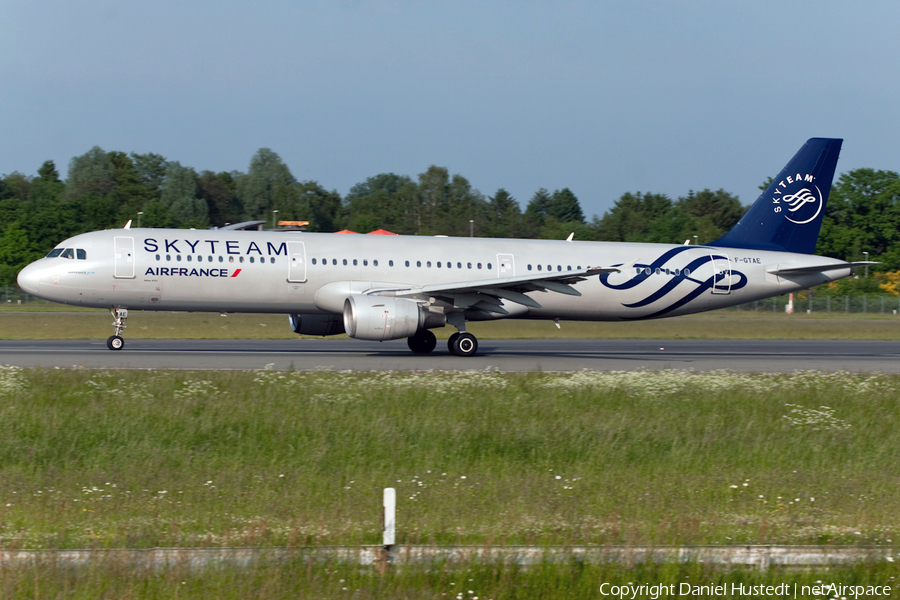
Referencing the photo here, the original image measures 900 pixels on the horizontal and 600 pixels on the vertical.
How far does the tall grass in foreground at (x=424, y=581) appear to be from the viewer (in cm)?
620

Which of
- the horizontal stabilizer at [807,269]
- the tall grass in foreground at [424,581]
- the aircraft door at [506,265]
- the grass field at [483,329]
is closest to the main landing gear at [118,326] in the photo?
the grass field at [483,329]

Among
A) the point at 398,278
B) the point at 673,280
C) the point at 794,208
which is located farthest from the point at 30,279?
the point at 794,208

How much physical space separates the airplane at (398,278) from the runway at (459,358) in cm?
110

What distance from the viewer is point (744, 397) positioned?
15.5 metres

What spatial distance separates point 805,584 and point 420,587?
2.84m

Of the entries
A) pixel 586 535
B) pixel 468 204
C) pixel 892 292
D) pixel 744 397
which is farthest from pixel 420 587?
pixel 468 204

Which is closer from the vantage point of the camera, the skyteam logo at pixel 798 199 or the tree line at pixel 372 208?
the skyteam logo at pixel 798 199

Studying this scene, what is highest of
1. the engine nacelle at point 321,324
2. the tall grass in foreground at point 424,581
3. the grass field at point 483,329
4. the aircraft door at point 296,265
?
the aircraft door at point 296,265

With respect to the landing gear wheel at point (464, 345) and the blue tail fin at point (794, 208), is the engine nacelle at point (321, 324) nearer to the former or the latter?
the landing gear wheel at point (464, 345)

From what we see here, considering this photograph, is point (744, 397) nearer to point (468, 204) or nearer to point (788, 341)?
point (788, 341)

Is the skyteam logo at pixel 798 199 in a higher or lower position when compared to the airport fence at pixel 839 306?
higher

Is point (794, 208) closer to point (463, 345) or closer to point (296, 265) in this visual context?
point (463, 345)

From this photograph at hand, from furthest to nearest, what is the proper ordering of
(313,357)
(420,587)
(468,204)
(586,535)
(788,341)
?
(468,204) < (788,341) < (313,357) < (586,535) < (420,587)

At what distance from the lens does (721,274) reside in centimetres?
2697
